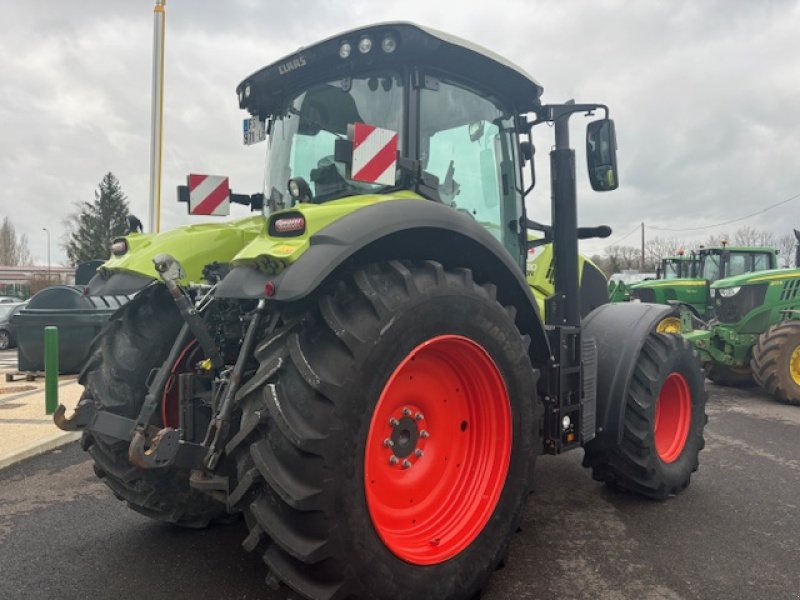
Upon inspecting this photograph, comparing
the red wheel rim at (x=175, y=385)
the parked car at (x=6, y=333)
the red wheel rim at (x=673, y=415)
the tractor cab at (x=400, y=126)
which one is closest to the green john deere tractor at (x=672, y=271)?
the red wheel rim at (x=673, y=415)

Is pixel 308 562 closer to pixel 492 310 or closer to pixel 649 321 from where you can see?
pixel 492 310

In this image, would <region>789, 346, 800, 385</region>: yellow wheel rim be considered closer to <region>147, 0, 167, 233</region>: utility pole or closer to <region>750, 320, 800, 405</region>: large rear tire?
<region>750, 320, 800, 405</region>: large rear tire

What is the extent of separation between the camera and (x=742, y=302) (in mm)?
9320

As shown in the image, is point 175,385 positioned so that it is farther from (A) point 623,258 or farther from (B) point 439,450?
(A) point 623,258

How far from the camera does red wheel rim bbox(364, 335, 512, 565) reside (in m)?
2.53

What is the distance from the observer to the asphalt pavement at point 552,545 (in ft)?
9.20

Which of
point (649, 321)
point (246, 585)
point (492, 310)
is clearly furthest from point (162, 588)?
point (649, 321)

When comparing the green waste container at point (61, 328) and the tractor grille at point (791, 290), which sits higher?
the tractor grille at point (791, 290)

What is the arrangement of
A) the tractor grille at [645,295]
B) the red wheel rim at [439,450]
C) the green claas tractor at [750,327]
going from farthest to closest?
1. the tractor grille at [645,295]
2. the green claas tractor at [750,327]
3. the red wheel rim at [439,450]

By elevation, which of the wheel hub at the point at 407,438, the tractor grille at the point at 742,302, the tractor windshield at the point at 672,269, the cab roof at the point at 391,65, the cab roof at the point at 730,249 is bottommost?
the wheel hub at the point at 407,438

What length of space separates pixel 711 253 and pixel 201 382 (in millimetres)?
12742

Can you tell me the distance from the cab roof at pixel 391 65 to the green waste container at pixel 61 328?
22.6 ft

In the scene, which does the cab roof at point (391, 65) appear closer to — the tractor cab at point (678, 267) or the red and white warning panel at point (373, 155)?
the red and white warning panel at point (373, 155)

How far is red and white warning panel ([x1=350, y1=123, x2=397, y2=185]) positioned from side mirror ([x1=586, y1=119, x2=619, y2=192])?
59.1 inches
